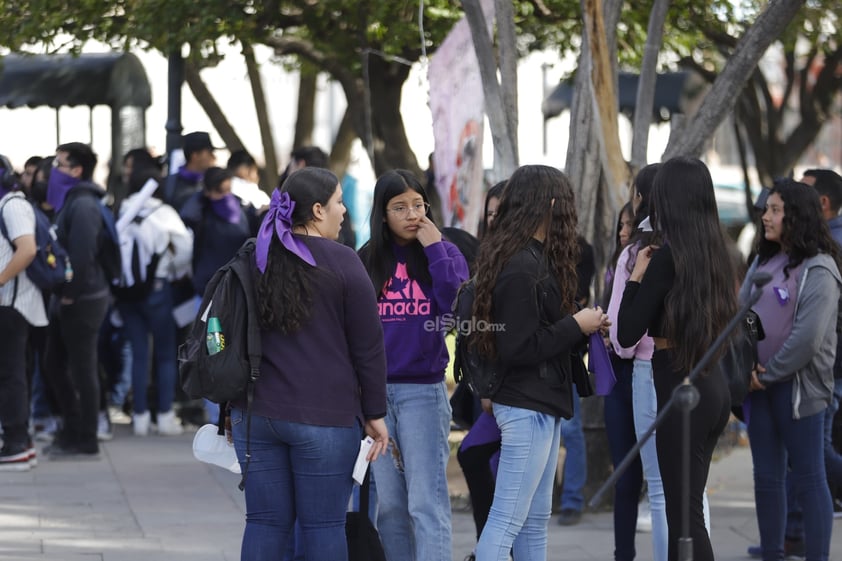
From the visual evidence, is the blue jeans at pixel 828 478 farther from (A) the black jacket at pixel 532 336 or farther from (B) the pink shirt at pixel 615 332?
(A) the black jacket at pixel 532 336

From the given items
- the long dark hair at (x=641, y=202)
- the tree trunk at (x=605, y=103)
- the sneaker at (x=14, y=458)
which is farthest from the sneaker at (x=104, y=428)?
the long dark hair at (x=641, y=202)

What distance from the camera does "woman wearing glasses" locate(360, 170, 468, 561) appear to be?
5.42m

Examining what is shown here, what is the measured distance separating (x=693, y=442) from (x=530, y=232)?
98 centimetres

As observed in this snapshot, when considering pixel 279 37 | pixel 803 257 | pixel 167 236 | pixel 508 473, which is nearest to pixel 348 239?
pixel 167 236

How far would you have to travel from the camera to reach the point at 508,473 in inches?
196

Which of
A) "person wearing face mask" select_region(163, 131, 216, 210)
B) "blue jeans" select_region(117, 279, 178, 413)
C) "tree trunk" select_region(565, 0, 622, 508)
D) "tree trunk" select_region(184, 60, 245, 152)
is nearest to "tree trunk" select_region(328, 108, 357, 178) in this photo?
"tree trunk" select_region(184, 60, 245, 152)

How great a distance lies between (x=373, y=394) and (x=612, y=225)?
3852 millimetres

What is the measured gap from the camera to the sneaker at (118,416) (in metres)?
11.3

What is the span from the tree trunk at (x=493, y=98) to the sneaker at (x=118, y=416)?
4438mm

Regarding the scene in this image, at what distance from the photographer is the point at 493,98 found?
848cm

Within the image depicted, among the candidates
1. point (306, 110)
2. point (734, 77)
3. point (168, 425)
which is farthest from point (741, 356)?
point (306, 110)

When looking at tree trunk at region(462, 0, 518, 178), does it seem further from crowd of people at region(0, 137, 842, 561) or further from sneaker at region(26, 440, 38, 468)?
sneaker at region(26, 440, 38, 468)

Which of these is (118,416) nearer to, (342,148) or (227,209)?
(227,209)

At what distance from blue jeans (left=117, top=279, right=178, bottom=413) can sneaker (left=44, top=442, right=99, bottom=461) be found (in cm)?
86
